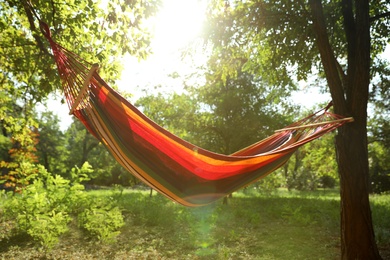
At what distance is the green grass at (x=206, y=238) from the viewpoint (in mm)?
3859

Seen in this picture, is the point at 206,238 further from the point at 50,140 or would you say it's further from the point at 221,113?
the point at 50,140

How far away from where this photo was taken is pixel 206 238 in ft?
14.9

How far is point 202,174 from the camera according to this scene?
2225 mm

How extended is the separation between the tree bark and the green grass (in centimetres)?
75

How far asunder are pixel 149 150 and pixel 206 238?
290 centimetres

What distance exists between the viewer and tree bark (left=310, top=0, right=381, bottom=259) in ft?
10.2

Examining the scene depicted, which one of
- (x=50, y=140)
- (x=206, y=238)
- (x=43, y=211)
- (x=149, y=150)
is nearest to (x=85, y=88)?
(x=149, y=150)

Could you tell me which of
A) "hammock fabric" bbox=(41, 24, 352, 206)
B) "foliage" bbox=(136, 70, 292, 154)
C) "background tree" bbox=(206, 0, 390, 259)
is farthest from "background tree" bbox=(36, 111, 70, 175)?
"hammock fabric" bbox=(41, 24, 352, 206)

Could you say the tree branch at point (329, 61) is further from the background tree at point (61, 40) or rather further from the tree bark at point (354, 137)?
the background tree at point (61, 40)

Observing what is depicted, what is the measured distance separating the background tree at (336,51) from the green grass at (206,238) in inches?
38.4

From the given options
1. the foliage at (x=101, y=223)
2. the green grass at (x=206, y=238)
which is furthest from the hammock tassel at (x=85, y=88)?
the foliage at (x=101, y=223)

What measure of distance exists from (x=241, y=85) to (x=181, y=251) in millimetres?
5613

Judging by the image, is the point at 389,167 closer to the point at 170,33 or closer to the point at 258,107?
the point at 258,107

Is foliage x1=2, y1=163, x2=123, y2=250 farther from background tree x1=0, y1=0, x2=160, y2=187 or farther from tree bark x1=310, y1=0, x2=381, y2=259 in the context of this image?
tree bark x1=310, y1=0, x2=381, y2=259
